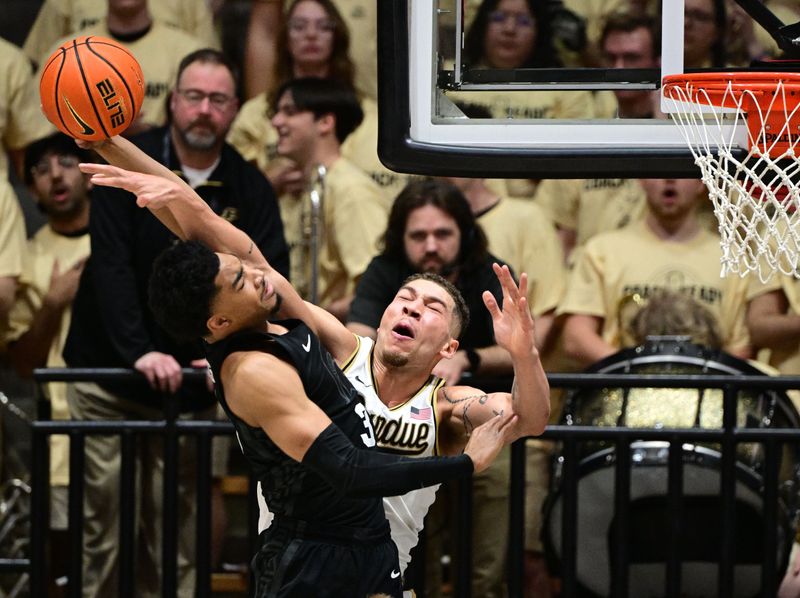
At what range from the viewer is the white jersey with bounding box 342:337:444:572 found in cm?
411

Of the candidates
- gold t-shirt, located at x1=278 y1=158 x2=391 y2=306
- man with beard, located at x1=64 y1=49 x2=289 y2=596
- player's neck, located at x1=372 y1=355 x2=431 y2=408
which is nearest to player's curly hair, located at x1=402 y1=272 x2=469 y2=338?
player's neck, located at x1=372 y1=355 x2=431 y2=408

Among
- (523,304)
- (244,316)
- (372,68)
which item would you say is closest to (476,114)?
(523,304)

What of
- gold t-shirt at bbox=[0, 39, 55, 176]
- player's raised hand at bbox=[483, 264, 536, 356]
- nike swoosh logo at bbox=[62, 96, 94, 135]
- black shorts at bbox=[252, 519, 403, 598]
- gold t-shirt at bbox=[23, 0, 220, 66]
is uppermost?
gold t-shirt at bbox=[23, 0, 220, 66]

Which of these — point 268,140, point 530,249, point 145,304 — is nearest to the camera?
point 145,304

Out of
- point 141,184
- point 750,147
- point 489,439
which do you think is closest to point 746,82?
point 750,147

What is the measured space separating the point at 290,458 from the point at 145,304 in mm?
2085

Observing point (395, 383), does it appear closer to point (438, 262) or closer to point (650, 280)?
point (438, 262)

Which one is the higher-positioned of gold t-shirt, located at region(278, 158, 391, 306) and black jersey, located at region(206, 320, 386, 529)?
gold t-shirt, located at region(278, 158, 391, 306)

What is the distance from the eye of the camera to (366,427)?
3.88 metres

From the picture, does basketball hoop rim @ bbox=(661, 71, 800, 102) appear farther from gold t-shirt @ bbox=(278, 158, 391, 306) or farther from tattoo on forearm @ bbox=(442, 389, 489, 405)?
gold t-shirt @ bbox=(278, 158, 391, 306)

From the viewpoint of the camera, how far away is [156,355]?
515 cm

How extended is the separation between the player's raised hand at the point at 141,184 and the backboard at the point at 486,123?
77 centimetres

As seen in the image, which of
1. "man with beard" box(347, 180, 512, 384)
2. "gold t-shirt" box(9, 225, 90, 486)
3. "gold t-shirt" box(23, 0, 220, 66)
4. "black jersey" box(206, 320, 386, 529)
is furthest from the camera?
"gold t-shirt" box(23, 0, 220, 66)

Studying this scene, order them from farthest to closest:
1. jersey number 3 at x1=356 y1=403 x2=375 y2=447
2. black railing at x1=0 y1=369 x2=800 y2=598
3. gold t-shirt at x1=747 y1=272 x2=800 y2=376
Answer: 1. gold t-shirt at x1=747 y1=272 x2=800 y2=376
2. black railing at x1=0 y1=369 x2=800 y2=598
3. jersey number 3 at x1=356 y1=403 x2=375 y2=447
